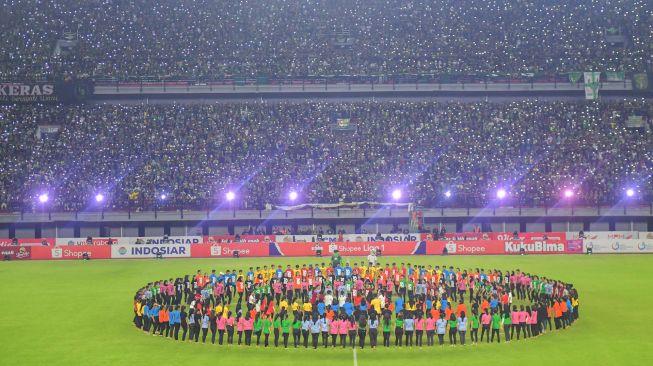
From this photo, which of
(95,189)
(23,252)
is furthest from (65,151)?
(23,252)

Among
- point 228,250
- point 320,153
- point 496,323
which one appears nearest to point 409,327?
point 496,323

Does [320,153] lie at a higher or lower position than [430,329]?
higher

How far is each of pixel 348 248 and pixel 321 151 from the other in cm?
1456

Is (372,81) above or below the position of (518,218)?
above

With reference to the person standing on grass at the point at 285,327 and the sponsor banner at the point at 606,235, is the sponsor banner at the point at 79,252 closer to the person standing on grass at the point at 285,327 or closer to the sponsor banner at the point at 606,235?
the person standing on grass at the point at 285,327

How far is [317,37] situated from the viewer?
8506 centimetres

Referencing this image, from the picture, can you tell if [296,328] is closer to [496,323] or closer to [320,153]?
[496,323]

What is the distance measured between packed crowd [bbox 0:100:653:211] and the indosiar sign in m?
0.91

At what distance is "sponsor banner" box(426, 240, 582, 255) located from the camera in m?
62.5

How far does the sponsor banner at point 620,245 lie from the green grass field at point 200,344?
9.19 m

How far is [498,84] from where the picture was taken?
81.2m

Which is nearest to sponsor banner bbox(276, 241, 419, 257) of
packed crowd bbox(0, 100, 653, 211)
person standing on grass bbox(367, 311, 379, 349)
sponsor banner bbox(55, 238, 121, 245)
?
packed crowd bbox(0, 100, 653, 211)

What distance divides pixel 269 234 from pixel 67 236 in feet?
58.9

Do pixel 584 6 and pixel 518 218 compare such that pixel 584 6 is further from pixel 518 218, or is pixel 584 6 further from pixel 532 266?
pixel 532 266
